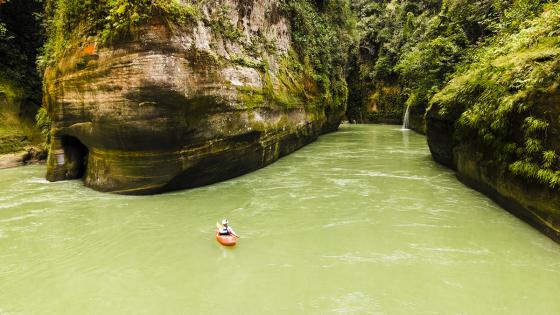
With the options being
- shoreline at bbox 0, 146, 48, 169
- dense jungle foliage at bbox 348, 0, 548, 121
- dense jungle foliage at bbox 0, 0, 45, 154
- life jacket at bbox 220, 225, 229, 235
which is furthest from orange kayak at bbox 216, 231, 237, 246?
dense jungle foliage at bbox 0, 0, 45, 154

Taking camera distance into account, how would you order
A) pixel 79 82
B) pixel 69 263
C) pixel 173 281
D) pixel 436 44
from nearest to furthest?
pixel 173 281 → pixel 69 263 → pixel 79 82 → pixel 436 44

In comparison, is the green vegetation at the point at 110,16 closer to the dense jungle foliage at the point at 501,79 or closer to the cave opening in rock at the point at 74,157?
the cave opening in rock at the point at 74,157

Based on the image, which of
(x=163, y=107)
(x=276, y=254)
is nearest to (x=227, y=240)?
(x=276, y=254)

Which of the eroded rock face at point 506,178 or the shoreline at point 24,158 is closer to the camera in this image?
the eroded rock face at point 506,178

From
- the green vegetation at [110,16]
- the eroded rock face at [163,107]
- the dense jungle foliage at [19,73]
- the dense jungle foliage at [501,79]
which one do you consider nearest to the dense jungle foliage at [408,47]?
the dense jungle foliage at [501,79]

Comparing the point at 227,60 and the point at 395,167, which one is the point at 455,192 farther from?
the point at 227,60

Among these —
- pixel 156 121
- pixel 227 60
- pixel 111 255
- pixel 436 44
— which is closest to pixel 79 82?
pixel 156 121
